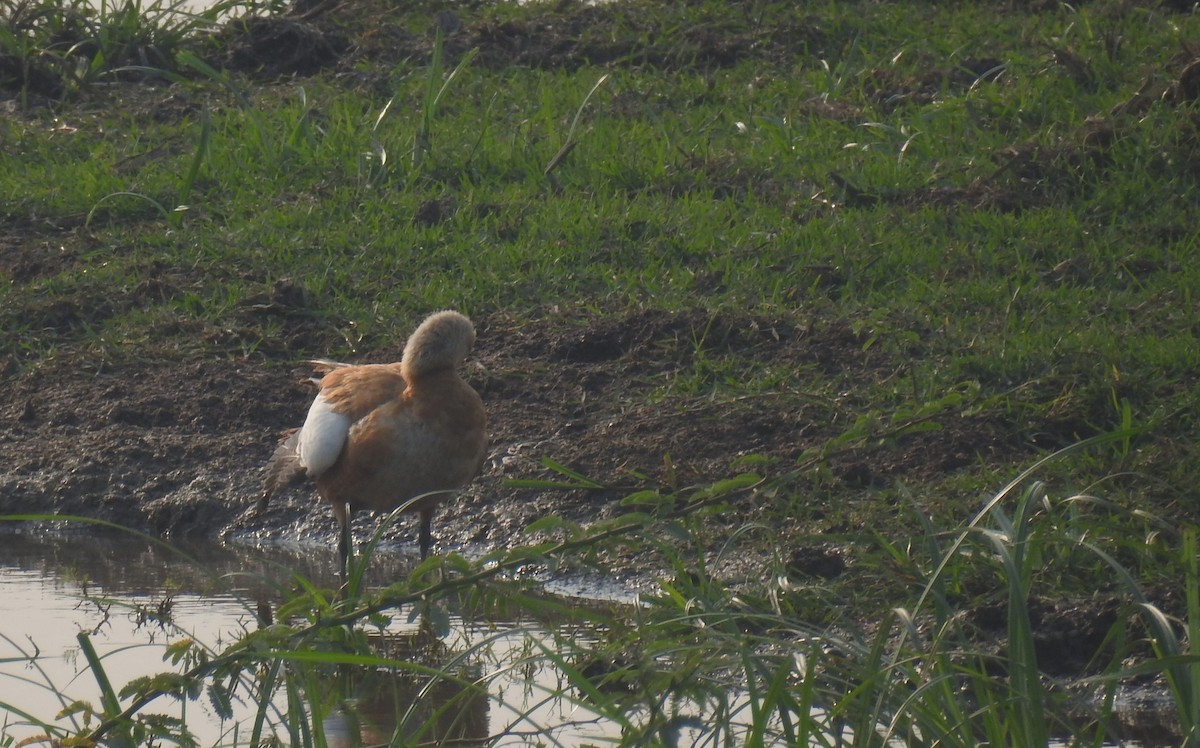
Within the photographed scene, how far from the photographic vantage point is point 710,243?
7.47m

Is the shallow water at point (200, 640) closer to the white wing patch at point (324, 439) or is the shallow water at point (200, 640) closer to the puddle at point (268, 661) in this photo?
the puddle at point (268, 661)

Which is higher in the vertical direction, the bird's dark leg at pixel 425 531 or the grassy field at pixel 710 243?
the grassy field at pixel 710 243

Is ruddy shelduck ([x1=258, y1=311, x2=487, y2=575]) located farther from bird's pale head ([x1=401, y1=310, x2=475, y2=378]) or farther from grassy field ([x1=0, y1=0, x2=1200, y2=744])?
grassy field ([x1=0, y1=0, x2=1200, y2=744])

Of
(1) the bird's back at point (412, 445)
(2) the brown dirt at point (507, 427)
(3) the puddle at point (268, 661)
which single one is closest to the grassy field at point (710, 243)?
(2) the brown dirt at point (507, 427)

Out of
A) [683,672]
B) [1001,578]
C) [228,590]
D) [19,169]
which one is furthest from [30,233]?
[683,672]

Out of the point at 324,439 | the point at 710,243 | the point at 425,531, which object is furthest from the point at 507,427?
the point at 710,243

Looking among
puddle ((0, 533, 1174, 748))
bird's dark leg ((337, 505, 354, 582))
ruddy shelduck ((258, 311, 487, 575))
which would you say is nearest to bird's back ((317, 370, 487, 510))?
ruddy shelduck ((258, 311, 487, 575))

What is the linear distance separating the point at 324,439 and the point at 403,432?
0.28 m

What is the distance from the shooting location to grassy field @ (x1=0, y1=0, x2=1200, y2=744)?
5.34 meters

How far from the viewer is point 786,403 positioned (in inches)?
241

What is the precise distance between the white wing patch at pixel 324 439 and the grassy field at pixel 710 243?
63cm

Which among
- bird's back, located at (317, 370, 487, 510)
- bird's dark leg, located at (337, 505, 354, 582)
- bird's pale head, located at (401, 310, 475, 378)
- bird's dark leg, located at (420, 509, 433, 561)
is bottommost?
bird's dark leg, located at (420, 509, 433, 561)

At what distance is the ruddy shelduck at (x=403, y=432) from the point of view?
17.6 feet

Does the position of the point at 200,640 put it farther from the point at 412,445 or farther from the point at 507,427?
the point at 507,427
